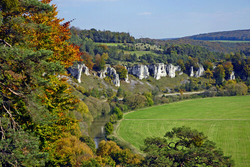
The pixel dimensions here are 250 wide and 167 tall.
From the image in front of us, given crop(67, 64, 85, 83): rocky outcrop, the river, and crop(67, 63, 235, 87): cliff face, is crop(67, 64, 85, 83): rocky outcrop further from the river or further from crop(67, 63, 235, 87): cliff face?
the river

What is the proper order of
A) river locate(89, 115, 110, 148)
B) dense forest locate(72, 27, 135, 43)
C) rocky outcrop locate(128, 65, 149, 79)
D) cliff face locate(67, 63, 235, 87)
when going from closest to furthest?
river locate(89, 115, 110, 148) < cliff face locate(67, 63, 235, 87) < rocky outcrop locate(128, 65, 149, 79) < dense forest locate(72, 27, 135, 43)

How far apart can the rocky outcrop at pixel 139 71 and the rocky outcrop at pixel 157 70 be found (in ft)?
14.3

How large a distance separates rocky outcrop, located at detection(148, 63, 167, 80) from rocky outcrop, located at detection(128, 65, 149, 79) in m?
4.36

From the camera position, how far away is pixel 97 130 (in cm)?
5206

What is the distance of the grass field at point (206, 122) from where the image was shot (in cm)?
4359

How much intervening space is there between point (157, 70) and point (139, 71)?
9222 mm

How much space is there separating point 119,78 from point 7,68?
9114 centimetres

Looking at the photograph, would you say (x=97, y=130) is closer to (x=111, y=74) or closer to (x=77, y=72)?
(x=77, y=72)

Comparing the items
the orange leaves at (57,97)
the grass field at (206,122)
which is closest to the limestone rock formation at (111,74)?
the grass field at (206,122)

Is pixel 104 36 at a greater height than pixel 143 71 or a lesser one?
greater

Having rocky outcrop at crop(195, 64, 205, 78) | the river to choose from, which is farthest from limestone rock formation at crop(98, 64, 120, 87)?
rocky outcrop at crop(195, 64, 205, 78)

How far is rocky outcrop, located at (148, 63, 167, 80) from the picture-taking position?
112188 millimetres

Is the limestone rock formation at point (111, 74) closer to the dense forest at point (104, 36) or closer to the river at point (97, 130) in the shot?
the river at point (97, 130)

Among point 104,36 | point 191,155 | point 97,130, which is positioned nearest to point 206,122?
point 97,130
